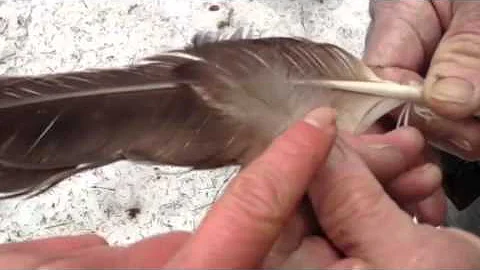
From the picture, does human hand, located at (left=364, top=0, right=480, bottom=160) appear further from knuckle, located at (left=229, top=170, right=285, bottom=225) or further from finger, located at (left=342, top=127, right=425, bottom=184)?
knuckle, located at (left=229, top=170, right=285, bottom=225)

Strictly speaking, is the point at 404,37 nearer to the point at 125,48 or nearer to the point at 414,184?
the point at 414,184

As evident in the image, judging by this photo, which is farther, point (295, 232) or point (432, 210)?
point (432, 210)

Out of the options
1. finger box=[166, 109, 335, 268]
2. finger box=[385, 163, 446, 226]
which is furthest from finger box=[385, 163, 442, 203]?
finger box=[166, 109, 335, 268]

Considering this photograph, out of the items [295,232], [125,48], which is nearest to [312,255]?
[295,232]

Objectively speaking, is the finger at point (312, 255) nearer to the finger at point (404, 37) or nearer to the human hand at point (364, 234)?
the human hand at point (364, 234)

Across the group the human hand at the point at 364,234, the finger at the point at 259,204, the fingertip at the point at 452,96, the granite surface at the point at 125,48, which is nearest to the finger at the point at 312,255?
the human hand at the point at 364,234

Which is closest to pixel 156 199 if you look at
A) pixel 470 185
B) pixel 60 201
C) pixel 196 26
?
pixel 60 201

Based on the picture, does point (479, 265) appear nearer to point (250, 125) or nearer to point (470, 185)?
point (250, 125)
